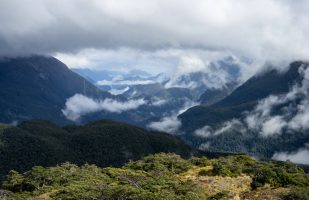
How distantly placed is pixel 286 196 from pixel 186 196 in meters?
19.6

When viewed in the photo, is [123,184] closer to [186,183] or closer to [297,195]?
[186,183]

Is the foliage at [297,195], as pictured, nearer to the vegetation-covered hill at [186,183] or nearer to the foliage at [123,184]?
the vegetation-covered hill at [186,183]

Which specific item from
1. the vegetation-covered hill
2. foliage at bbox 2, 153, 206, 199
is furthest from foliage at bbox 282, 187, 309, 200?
foliage at bbox 2, 153, 206, 199

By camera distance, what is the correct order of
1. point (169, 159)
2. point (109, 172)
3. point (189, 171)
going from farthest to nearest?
point (169, 159), point (109, 172), point (189, 171)

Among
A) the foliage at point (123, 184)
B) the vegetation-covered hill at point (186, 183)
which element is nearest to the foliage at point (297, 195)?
the vegetation-covered hill at point (186, 183)

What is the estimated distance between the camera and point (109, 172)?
128m

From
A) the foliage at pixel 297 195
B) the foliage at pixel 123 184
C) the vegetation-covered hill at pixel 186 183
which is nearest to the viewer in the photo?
the foliage at pixel 123 184

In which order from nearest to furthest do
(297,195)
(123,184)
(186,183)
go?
(297,195) → (123,184) → (186,183)

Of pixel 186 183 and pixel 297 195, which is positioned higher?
pixel 186 183

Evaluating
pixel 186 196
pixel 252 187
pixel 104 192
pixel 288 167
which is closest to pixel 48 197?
pixel 104 192

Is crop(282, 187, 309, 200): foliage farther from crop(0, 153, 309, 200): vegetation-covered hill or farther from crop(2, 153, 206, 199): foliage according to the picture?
crop(2, 153, 206, 199): foliage

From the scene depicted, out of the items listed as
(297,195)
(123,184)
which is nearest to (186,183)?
(123,184)

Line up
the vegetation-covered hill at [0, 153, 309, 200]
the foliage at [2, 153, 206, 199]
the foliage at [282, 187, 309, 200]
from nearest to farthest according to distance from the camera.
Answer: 1. the foliage at [2, 153, 206, 199]
2. the foliage at [282, 187, 309, 200]
3. the vegetation-covered hill at [0, 153, 309, 200]

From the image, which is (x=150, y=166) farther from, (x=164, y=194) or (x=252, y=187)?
(x=164, y=194)
